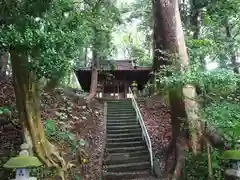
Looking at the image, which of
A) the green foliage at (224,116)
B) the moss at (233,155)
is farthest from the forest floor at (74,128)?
the moss at (233,155)

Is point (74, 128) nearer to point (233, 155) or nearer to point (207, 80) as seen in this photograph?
point (207, 80)

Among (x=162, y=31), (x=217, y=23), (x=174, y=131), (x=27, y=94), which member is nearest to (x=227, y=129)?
(x=174, y=131)

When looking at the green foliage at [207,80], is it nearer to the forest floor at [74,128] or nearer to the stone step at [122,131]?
the forest floor at [74,128]

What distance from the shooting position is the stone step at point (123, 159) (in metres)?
7.38

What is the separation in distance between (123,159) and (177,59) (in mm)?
3728

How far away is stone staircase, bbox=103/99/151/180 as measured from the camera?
698 centimetres

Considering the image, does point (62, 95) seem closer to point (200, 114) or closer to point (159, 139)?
point (159, 139)

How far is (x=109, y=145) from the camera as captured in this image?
8344 mm

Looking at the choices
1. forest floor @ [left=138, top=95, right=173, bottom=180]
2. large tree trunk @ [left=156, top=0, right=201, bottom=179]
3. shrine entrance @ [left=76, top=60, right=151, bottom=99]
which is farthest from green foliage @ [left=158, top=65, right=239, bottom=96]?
shrine entrance @ [left=76, top=60, right=151, bottom=99]

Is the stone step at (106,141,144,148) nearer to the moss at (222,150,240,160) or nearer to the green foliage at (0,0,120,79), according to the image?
the moss at (222,150,240,160)

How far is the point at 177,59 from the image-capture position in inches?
220

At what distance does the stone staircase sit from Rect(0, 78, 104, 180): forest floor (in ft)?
1.07

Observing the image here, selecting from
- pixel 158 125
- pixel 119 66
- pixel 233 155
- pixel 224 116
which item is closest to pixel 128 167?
pixel 158 125

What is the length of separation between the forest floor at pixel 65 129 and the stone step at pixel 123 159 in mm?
288
